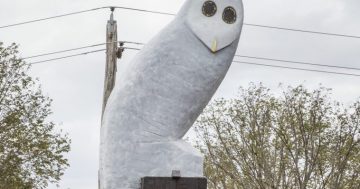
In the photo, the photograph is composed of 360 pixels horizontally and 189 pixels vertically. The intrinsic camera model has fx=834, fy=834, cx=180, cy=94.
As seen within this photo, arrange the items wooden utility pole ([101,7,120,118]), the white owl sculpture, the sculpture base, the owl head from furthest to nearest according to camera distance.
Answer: wooden utility pole ([101,7,120,118])
the owl head
the white owl sculpture
the sculpture base

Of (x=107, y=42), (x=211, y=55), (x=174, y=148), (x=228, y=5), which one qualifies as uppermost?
(x=107, y=42)

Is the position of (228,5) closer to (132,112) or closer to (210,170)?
(132,112)

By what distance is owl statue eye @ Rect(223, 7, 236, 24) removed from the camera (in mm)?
8367

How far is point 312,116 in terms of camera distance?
72.3 feet

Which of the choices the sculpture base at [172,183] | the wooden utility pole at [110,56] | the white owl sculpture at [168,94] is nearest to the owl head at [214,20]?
the white owl sculpture at [168,94]

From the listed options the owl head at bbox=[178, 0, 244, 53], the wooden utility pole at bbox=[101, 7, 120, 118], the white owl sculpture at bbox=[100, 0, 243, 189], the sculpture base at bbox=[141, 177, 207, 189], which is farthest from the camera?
the wooden utility pole at bbox=[101, 7, 120, 118]

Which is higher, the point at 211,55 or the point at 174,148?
the point at 211,55

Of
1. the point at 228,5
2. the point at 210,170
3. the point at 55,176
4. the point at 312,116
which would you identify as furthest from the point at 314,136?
the point at 228,5

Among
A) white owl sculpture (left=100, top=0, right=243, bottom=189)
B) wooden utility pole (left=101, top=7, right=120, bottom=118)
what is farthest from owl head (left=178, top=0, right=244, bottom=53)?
wooden utility pole (left=101, top=7, right=120, bottom=118)

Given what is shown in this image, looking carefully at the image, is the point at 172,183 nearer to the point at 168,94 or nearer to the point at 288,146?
the point at 168,94

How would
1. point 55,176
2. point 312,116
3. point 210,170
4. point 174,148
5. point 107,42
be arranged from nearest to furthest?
point 174,148 → point 107,42 → point 55,176 → point 312,116 → point 210,170

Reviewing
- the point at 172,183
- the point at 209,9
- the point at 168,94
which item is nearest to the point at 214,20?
the point at 209,9

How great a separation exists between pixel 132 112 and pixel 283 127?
586 inches

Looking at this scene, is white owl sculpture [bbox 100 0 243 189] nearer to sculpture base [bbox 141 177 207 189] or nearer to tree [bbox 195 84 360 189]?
sculpture base [bbox 141 177 207 189]
